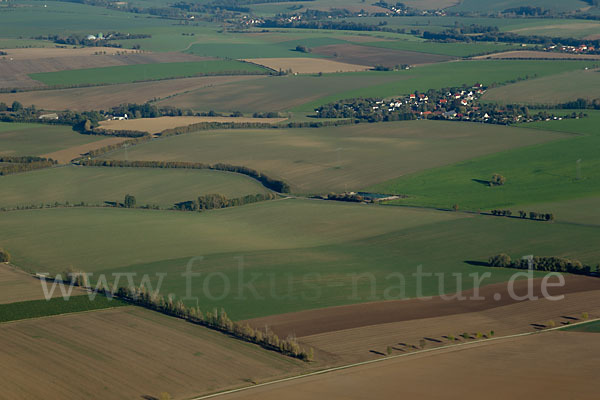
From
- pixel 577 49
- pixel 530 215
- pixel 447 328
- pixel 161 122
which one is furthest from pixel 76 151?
pixel 577 49

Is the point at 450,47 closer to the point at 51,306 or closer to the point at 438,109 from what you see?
the point at 438,109

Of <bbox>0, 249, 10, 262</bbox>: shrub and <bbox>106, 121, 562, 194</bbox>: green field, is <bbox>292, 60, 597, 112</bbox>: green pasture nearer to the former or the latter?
<bbox>106, 121, 562, 194</bbox>: green field

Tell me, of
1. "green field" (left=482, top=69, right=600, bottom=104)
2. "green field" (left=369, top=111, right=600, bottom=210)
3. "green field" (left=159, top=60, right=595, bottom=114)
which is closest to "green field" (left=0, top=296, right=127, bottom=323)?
"green field" (left=369, top=111, right=600, bottom=210)

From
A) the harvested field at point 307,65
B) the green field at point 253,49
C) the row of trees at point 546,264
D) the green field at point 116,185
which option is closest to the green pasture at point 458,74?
the harvested field at point 307,65

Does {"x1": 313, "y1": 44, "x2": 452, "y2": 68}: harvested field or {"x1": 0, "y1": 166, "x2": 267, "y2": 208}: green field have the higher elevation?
{"x1": 313, "y1": 44, "x2": 452, "y2": 68}: harvested field

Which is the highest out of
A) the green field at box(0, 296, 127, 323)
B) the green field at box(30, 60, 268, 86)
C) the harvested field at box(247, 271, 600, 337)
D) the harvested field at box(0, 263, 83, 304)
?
the green field at box(30, 60, 268, 86)

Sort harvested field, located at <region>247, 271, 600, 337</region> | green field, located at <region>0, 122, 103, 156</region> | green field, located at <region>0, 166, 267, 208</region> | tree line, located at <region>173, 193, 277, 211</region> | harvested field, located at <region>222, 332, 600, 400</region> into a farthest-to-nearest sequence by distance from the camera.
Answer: green field, located at <region>0, 122, 103, 156</region>
green field, located at <region>0, 166, 267, 208</region>
tree line, located at <region>173, 193, 277, 211</region>
harvested field, located at <region>247, 271, 600, 337</region>
harvested field, located at <region>222, 332, 600, 400</region>
